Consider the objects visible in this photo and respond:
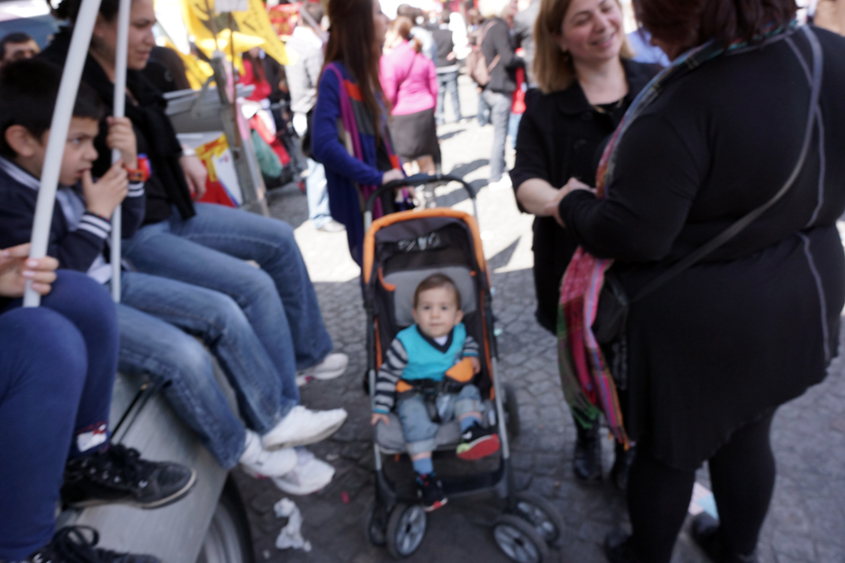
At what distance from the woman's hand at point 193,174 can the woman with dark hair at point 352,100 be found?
1.94 ft

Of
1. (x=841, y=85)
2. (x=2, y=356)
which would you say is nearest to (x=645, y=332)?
(x=841, y=85)

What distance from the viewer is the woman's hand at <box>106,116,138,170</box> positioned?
6.82 feet

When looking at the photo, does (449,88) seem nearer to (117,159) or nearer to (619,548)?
(117,159)

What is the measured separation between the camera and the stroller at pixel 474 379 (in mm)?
2242

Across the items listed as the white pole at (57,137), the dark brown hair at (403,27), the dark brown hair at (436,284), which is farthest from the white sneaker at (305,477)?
the dark brown hair at (403,27)

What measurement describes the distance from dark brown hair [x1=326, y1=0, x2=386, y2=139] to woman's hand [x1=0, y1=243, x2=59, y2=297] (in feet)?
5.98

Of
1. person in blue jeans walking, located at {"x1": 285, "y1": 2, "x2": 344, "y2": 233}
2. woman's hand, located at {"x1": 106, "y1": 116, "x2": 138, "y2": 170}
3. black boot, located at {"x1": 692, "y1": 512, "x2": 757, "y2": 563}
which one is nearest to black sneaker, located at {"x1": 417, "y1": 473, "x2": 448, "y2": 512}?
black boot, located at {"x1": 692, "y1": 512, "x2": 757, "y2": 563}

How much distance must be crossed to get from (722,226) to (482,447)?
126 cm

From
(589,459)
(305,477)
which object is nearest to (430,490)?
(305,477)

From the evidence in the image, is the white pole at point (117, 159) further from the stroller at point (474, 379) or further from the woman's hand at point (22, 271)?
the stroller at point (474, 379)

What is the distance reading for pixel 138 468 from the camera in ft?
5.09

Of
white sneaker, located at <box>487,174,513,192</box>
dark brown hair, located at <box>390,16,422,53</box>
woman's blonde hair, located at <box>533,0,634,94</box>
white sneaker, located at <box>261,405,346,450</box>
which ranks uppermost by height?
dark brown hair, located at <box>390,16,422,53</box>

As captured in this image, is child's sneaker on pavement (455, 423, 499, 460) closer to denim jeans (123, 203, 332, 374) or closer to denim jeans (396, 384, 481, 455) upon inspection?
denim jeans (396, 384, 481, 455)

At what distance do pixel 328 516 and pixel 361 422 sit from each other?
67cm
